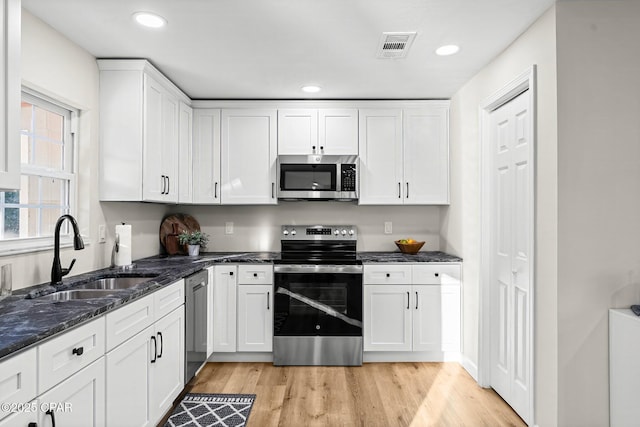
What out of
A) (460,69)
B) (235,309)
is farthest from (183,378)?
(460,69)

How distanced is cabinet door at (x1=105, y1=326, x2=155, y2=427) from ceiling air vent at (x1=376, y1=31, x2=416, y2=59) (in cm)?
225

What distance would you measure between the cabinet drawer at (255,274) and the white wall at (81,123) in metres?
0.92

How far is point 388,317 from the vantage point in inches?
135

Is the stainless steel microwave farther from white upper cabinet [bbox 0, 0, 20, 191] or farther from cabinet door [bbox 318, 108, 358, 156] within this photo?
white upper cabinet [bbox 0, 0, 20, 191]

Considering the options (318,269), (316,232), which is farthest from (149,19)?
(316,232)

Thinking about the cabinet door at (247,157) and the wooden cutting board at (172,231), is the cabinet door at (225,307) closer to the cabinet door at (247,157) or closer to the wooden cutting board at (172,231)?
the wooden cutting board at (172,231)

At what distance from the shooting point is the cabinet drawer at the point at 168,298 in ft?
7.55

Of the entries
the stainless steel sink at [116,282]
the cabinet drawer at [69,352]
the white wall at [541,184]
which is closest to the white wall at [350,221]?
the white wall at [541,184]

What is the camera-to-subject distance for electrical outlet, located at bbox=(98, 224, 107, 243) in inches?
108

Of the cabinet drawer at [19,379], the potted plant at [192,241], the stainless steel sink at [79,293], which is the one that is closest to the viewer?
the cabinet drawer at [19,379]

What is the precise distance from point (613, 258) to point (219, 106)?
332cm

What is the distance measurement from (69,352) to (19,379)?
10.2 inches

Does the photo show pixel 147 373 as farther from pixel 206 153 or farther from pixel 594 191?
pixel 594 191

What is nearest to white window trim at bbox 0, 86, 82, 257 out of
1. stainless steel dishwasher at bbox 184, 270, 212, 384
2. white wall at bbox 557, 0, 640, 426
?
stainless steel dishwasher at bbox 184, 270, 212, 384
